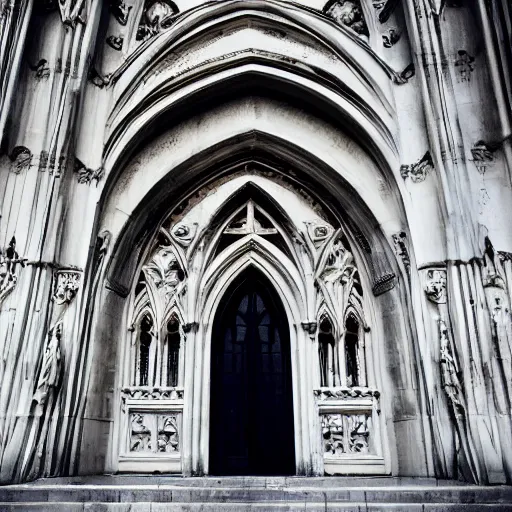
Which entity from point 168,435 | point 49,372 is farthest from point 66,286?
point 168,435

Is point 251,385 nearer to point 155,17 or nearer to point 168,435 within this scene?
point 168,435

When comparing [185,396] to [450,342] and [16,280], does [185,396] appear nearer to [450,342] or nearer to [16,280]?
[16,280]

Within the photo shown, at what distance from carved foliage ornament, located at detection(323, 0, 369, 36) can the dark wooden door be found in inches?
155

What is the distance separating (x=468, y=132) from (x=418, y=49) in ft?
4.12

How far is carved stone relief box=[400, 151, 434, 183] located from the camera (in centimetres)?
728

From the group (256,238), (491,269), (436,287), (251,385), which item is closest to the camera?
(491,269)

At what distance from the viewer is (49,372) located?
6410 millimetres

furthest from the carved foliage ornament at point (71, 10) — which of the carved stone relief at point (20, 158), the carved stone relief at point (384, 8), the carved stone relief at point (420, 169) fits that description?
the carved stone relief at point (420, 169)

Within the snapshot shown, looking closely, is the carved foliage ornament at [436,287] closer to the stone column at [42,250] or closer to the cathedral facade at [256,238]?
the cathedral facade at [256,238]

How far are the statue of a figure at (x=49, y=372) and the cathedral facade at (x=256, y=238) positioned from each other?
0.03 meters

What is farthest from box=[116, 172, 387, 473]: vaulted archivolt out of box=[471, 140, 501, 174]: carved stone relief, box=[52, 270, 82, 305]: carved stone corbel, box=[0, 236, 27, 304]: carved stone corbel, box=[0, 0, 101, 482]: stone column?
box=[471, 140, 501, 174]: carved stone relief

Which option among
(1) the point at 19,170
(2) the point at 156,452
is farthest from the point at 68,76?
(2) the point at 156,452

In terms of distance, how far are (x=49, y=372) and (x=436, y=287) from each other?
4.55 metres

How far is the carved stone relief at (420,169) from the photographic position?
7.28 metres
